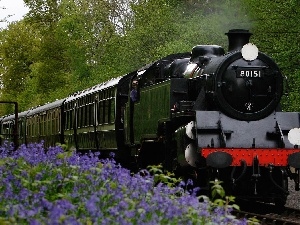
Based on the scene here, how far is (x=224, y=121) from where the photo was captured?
1255cm

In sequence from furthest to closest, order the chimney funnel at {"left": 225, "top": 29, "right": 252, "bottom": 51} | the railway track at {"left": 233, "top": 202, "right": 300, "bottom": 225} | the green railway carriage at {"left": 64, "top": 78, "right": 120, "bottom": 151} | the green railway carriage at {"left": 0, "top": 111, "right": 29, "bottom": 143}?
the green railway carriage at {"left": 0, "top": 111, "right": 29, "bottom": 143}
the green railway carriage at {"left": 64, "top": 78, "right": 120, "bottom": 151}
the chimney funnel at {"left": 225, "top": 29, "right": 252, "bottom": 51}
the railway track at {"left": 233, "top": 202, "right": 300, "bottom": 225}

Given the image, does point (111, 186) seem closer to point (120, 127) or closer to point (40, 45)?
point (120, 127)

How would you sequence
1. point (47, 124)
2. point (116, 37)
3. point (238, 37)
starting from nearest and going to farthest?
point (238, 37)
point (47, 124)
point (116, 37)

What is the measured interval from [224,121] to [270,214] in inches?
70.9

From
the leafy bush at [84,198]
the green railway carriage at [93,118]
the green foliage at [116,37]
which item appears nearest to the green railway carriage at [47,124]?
the green railway carriage at [93,118]

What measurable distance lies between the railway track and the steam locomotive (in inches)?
9.7

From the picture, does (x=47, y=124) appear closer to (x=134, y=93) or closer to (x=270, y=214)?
(x=134, y=93)

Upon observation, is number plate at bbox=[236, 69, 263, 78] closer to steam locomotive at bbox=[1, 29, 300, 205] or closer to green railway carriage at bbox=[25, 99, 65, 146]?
steam locomotive at bbox=[1, 29, 300, 205]

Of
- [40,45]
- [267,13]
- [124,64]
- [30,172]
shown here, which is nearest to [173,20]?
[124,64]

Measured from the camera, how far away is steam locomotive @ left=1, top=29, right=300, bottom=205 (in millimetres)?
11992

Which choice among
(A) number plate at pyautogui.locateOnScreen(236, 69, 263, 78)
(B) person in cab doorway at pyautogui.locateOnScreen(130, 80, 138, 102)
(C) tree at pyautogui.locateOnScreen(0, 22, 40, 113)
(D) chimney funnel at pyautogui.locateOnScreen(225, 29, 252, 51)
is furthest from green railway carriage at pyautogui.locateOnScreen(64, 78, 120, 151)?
(C) tree at pyautogui.locateOnScreen(0, 22, 40, 113)

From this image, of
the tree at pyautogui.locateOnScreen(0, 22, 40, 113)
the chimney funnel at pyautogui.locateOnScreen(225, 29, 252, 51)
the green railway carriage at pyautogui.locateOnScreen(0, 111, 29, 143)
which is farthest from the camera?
the tree at pyautogui.locateOnScreen(0, 22, 40, 113)

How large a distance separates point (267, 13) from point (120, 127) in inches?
380

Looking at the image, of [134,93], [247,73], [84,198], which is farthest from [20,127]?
[84,198]
